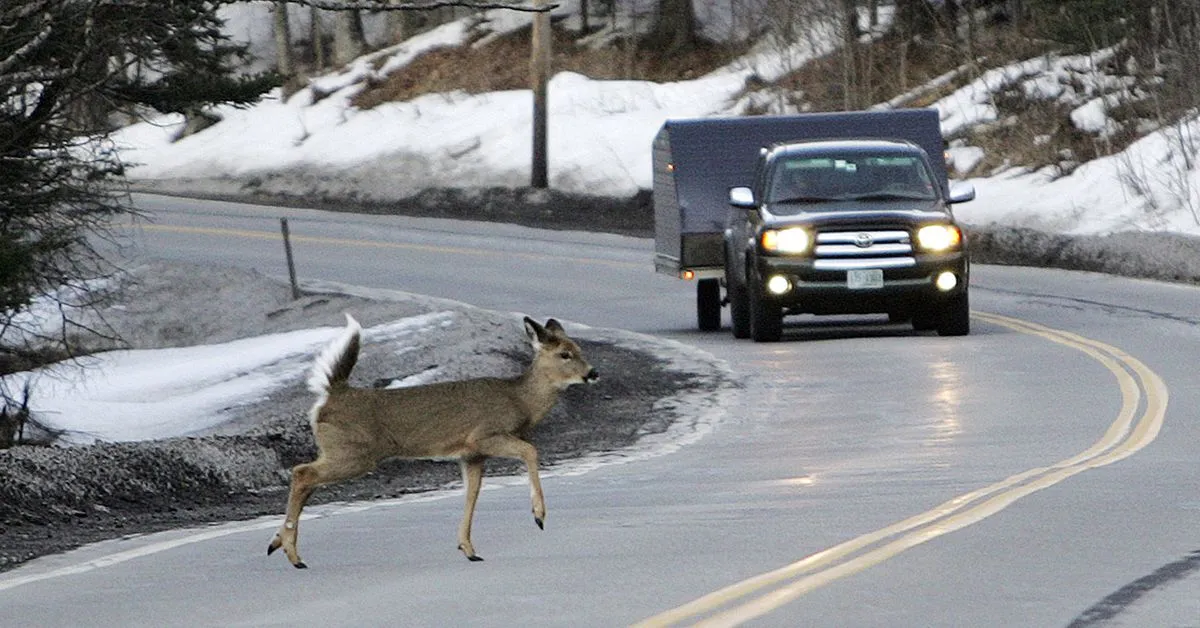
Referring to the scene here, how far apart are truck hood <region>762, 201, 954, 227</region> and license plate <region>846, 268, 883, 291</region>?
0.49m

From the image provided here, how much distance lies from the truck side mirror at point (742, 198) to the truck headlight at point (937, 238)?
1.65 metres

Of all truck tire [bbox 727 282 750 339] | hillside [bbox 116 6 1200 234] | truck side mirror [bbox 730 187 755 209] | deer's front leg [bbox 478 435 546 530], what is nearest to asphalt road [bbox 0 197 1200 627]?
deer's front leg [bbox 478 435 546 530]

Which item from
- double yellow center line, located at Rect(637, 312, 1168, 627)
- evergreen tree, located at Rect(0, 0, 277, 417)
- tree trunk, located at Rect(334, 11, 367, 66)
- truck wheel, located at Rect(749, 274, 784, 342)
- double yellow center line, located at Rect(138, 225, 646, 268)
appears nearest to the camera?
double yellow center line, located at Rect(637, 312, 1168, 627)

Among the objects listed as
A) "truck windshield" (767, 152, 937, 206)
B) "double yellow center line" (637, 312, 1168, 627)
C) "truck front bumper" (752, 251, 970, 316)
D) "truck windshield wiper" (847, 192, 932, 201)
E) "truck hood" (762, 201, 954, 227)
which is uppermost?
"truck windshield" (767, 152, 937, 206)

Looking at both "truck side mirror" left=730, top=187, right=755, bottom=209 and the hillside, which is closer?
"truck side mirror" left=730, top=187, right=755, bottom=209

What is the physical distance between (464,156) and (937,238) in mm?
27926

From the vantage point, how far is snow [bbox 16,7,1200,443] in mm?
25703

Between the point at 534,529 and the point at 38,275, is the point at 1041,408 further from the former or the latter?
the point at 38,275

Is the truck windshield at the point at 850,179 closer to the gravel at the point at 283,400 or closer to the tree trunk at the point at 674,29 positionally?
the gravel at the point at 283,400

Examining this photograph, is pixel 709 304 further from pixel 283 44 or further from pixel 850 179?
pixel 283 44

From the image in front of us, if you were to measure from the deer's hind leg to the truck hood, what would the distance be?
1284 centimetres

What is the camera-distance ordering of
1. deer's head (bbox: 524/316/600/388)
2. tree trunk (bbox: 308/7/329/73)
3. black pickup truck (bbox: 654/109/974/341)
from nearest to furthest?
deer's head (bbox: 524/316/600/388), black pickup truck (bbox: 654/109/974/341), tree trunk (bbox: 308/7/329/73)

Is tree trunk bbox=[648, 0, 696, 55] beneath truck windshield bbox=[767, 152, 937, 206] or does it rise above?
above

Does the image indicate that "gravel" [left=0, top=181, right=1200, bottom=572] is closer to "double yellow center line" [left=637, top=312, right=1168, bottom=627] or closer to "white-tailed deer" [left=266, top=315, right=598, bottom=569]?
"white-tailed deer" [left=266, top=315, right=598, bottom=569]
